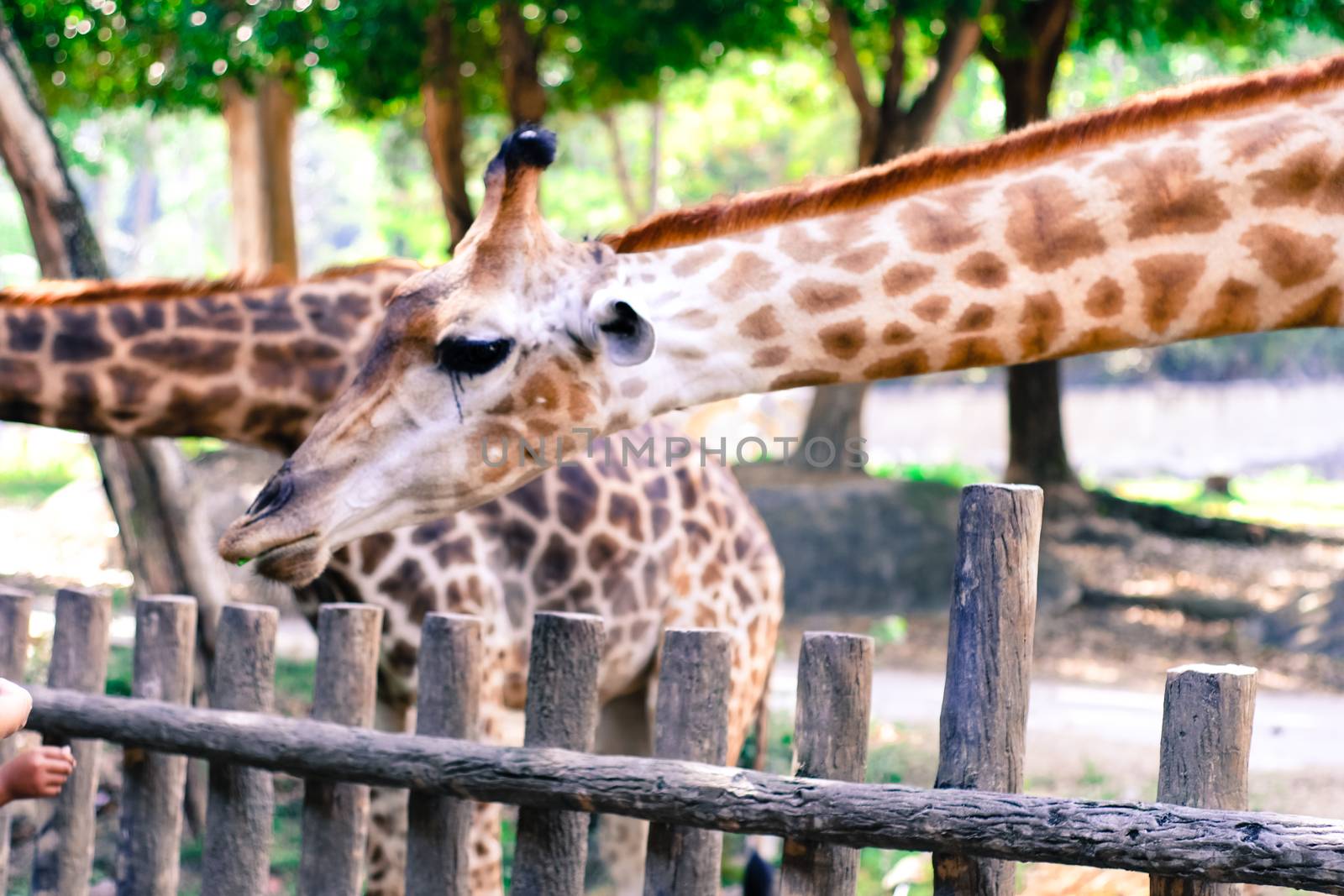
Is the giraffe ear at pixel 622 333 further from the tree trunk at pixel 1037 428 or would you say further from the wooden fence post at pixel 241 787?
the tree trunk at pixel 1037 428

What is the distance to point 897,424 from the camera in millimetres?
30109

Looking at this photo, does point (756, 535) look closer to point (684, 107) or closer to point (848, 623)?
point (848, 623)

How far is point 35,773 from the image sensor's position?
2738mm

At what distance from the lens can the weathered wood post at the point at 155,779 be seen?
3.28 meters

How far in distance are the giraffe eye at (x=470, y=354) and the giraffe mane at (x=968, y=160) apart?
382 mm

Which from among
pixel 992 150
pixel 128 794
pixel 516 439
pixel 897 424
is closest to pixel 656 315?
pixel 516 439

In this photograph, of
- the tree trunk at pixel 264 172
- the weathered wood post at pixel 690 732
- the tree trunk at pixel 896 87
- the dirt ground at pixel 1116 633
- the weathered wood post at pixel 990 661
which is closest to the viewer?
the weathered wood post at pixel 990 661

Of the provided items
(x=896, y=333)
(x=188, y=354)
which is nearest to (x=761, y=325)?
(x=896, y=333)

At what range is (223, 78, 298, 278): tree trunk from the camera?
13.4 metres

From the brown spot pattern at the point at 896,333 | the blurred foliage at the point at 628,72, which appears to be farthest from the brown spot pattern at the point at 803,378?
the blurred foliage at the point at 628,72

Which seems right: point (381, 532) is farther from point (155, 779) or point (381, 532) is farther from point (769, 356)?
point (769, 356)

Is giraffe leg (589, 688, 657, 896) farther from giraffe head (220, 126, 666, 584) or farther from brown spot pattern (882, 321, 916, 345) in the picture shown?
brown spot pattern (882, 321, 916, 345)

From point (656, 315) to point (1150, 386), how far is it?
28632 mm

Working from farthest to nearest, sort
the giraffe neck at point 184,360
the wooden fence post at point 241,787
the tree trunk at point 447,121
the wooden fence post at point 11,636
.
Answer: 1. the tree trunk at point 447,121
2. the giraffe neck at point 184,360
3. the wooden fence post at point 11,636
4. the wooden fence post at point 241,787
